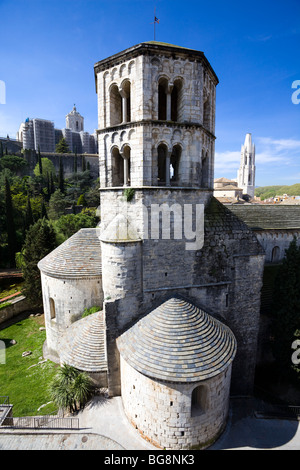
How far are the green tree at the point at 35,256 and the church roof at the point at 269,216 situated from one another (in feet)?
62.6

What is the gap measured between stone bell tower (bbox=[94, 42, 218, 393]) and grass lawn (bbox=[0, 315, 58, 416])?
5.37m

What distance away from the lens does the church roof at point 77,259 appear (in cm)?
1519

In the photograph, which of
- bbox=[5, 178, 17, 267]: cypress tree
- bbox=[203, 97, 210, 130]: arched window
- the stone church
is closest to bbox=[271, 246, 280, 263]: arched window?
the stone church

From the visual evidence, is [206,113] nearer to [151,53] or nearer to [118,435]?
[151,53]

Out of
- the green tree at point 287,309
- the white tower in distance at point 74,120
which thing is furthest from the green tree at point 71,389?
the white tower in distance at point 74,120

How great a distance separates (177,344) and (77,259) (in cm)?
909

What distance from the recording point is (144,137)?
10500mm

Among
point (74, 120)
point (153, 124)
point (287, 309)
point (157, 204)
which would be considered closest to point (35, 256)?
point (157, 204)

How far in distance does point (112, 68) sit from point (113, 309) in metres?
11.5

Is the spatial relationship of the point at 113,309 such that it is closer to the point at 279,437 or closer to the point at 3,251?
the point at 279,437

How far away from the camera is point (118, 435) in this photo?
1024 cm

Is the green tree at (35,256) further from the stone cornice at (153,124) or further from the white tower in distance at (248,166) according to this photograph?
the white tower in distance at (248,166)

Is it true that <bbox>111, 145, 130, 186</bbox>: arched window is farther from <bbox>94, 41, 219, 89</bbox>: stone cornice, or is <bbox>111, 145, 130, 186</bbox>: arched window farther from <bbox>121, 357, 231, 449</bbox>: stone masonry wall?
<bbox>121, 357, 231, 449</bbox>: stone masonry wall
